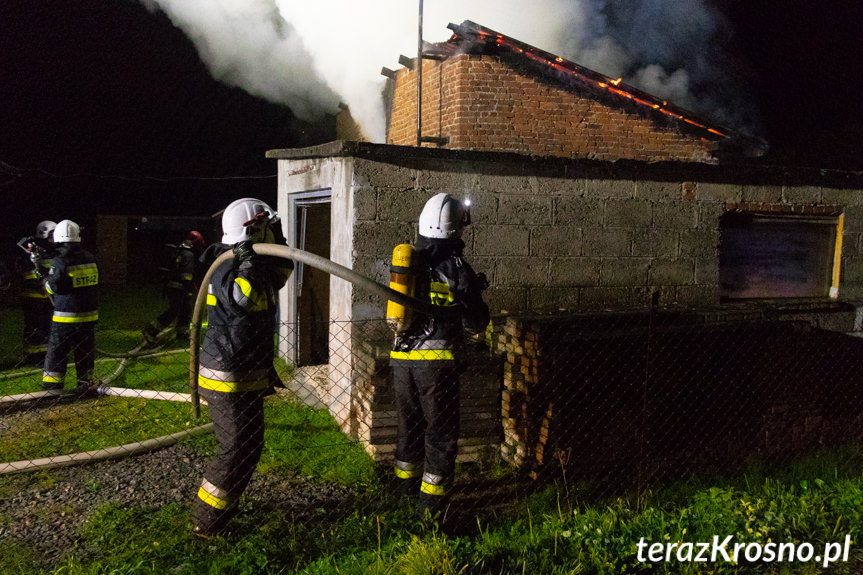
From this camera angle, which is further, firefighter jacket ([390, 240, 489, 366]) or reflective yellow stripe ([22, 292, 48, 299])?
reflective yellow stripe ([22, 292, 48, 299])

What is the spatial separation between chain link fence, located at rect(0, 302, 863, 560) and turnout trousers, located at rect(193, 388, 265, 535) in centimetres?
68

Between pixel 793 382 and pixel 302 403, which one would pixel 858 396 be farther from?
pixel 302 403

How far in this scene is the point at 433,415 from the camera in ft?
11.8

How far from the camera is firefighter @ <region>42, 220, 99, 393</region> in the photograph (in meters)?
5.88

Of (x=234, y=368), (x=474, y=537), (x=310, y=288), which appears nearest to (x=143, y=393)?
(x=310, y=288)

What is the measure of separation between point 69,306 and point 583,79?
7.86m

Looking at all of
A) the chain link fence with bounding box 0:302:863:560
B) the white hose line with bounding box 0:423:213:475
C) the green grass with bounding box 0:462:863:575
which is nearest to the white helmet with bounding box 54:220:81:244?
the chain link fence with bounding box 0:302:863:560

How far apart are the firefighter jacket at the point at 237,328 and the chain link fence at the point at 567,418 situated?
3.71ft

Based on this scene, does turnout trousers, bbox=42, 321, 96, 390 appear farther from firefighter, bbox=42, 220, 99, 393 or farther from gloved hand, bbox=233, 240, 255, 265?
gloved hand, bbox=233, 240, 255, 265

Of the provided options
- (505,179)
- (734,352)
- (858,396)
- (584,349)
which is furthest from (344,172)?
(858,396)

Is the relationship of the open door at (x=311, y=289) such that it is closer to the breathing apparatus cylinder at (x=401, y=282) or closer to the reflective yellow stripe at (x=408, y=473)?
the reflective yellow stripe at (x=408, y=473)

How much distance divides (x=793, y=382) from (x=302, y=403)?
4.49 meters

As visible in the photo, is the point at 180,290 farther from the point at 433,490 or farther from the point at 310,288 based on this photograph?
the point at 433,490

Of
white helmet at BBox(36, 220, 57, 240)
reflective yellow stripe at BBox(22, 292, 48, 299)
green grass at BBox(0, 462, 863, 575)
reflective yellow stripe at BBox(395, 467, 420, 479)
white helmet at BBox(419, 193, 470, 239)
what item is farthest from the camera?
reflective yellow stripe at BBox(22, 292, 48, 299)
